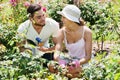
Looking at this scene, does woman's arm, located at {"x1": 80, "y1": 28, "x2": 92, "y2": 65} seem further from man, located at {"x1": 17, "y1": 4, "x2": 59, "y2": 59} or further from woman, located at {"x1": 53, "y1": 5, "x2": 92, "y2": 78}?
man, located at {"x1": 17, "y1": 4, "x2": 59, "y2": 59}

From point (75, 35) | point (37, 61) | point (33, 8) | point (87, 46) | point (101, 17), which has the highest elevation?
point (33, 8)

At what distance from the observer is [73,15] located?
15.8 feet

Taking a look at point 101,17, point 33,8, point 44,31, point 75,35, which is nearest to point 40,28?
point 44,31

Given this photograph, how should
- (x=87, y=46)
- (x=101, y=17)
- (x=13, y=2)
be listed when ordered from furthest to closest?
(x=101, y=17), (x=13, y=2), (x=87, y=46)

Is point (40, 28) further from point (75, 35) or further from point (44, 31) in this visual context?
point (75, 35)

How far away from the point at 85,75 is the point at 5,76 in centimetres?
74

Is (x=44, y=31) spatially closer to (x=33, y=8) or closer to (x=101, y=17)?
(x=33, y=8)

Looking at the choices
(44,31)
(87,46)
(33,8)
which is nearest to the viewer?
(87,46)

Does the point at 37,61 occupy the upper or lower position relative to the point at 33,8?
lower

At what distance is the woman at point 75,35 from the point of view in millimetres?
4824

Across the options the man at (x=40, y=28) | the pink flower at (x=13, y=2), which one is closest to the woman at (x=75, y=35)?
the man at (x=40, y=28)

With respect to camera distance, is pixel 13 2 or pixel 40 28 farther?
pixel 13 2

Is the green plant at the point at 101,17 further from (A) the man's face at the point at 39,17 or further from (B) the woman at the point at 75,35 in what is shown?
(A) the man's face at the point at 39,17

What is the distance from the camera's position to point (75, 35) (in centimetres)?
498
